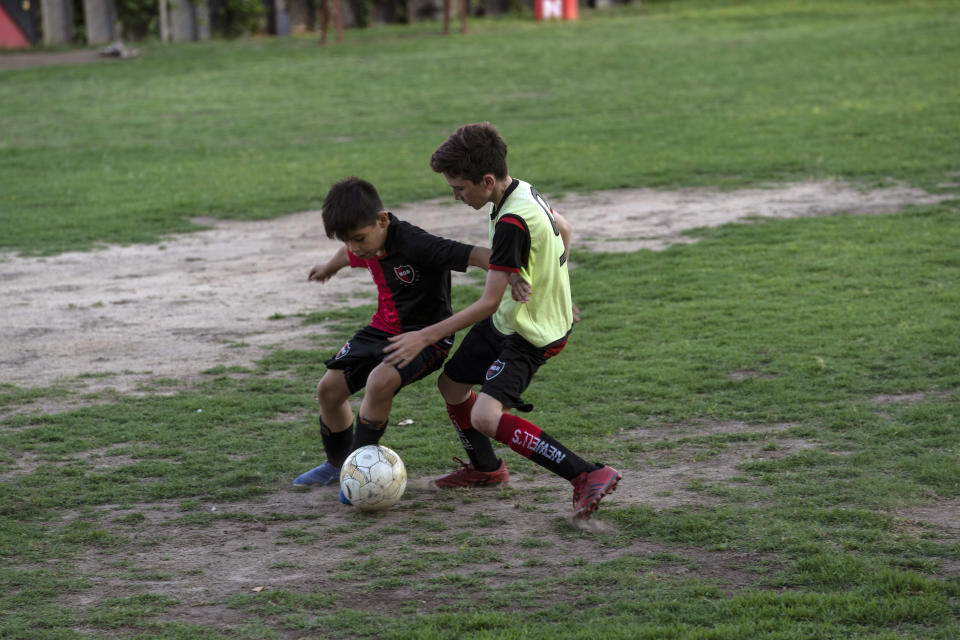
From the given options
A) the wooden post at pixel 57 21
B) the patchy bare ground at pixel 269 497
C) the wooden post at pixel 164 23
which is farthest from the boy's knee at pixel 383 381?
the wooden post at pixel 57 21

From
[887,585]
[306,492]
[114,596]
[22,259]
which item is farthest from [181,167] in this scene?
[887,585]

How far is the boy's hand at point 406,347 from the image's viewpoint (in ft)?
14.0

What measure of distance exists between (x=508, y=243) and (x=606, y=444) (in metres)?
1.52

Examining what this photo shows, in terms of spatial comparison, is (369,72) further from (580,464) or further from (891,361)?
(580,464)

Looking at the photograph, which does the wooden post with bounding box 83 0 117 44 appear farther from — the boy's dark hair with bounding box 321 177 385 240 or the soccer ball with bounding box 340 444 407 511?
the soccer ball with bounding box 340 444 407 511

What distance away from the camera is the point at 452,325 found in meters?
4.28

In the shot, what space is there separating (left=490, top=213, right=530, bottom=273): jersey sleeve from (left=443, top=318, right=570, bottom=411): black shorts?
1.26ft

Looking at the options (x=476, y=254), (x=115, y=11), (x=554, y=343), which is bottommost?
(x=554, y=343)

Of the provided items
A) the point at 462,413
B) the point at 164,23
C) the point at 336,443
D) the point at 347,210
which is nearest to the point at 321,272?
the point at 347,210

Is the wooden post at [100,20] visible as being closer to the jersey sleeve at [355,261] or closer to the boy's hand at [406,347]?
the jersey sleeve at [355,261]

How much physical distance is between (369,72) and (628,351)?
Answer: 53.3 ft

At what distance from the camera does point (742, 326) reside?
7.32 meters

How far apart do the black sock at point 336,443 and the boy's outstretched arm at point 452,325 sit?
2.74 feet

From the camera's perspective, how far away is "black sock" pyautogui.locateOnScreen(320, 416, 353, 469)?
199 inches
